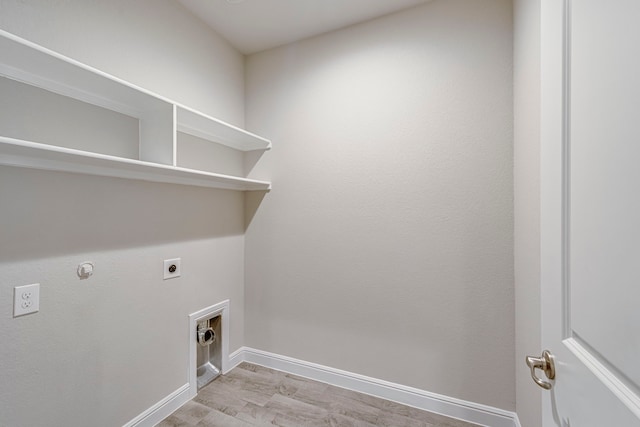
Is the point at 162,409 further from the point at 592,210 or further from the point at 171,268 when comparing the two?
the point at 592,210

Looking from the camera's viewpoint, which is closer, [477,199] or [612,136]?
[612,136]

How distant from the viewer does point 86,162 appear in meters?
1.22

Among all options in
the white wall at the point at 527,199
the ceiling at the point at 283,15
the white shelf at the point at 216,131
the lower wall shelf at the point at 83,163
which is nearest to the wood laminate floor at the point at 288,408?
the white wall at the point at 527,199

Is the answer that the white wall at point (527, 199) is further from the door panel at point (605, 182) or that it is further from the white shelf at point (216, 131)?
the white shelf at point (216, 131)

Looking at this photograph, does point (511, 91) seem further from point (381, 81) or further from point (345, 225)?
point (345, 225)

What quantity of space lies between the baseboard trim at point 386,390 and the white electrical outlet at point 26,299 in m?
1.38

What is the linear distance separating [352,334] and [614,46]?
76.0 inches

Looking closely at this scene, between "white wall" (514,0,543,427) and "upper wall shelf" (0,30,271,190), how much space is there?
1.69 m

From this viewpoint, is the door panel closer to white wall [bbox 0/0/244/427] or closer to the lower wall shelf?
the lower wall shelf

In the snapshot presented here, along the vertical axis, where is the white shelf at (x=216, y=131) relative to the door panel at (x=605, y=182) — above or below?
above

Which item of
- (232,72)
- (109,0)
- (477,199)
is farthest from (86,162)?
(477,199)

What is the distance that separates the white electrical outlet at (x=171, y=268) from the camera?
171cm

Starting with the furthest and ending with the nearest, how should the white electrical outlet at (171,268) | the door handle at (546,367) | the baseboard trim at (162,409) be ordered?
the white electrical outlet at (171,268) < the baseboard trim at (162,409) < the door handle at (546,367)

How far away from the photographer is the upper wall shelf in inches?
39.0
